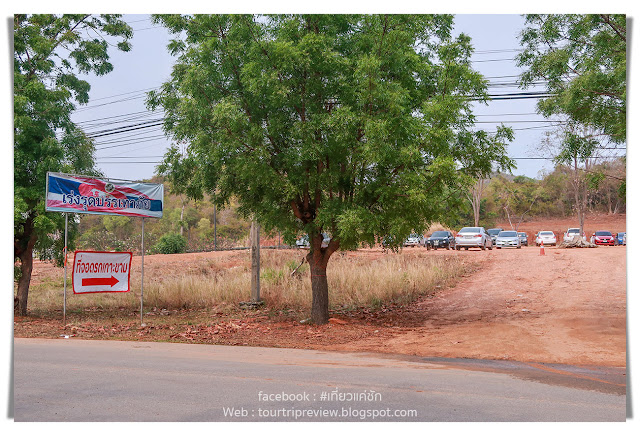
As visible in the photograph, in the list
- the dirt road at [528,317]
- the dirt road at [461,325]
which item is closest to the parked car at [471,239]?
the dirt road at [528,317]

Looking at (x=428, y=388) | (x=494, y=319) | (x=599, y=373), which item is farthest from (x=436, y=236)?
(x=428, y=388)

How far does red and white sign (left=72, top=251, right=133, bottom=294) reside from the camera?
1382 centimetres

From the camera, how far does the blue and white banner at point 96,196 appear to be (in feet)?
44.0

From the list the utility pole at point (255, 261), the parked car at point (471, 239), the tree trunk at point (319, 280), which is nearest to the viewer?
the tree trunk at point (319, 280)

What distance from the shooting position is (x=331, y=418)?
5.65 m

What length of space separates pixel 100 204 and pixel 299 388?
8852 millimetres

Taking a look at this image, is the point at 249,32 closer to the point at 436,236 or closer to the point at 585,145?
the point at 585,145

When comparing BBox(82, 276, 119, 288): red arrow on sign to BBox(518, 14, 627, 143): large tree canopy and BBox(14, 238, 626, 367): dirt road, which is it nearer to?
BBox(14, 238, 626, 367): dirt road

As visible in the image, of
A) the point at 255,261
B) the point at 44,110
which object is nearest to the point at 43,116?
the point at 44,110

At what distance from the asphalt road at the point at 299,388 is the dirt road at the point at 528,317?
1.37m

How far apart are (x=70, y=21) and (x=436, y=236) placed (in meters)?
27.0

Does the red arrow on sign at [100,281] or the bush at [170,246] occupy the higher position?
the bush at [170,246]

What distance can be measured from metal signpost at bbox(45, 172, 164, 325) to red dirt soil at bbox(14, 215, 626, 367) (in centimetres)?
117

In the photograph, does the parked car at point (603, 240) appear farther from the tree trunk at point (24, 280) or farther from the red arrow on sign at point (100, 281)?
the tree trunk at point (24, 280)
